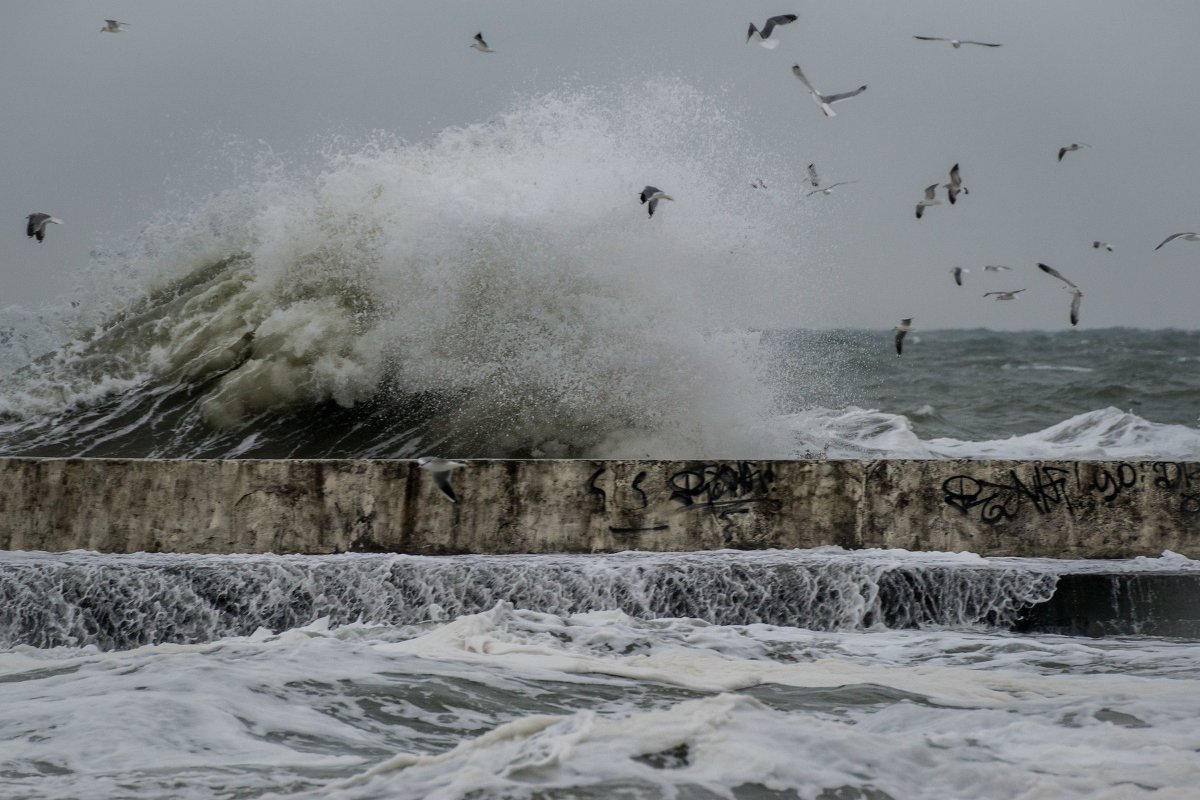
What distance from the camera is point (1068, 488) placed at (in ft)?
22.9

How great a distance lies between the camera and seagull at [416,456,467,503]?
6496mm

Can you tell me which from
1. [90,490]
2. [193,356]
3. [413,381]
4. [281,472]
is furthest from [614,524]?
[193,356]

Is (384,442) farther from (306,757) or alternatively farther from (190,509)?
(306,757)

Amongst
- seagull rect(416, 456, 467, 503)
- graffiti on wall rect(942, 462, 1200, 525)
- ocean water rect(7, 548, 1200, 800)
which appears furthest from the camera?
graffiti on wall rect(942, 462, 1200, 525)

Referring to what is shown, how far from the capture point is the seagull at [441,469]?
6.50m

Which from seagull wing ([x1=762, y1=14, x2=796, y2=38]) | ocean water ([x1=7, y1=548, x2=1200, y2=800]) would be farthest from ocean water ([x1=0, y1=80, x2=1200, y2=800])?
seagull wing ([x1=762, y1=14, x2=796, y2=38])

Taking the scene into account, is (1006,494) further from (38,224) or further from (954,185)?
(38,224)

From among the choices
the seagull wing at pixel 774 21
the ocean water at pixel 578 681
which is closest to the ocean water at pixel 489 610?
the ocean water at pixel 578 681

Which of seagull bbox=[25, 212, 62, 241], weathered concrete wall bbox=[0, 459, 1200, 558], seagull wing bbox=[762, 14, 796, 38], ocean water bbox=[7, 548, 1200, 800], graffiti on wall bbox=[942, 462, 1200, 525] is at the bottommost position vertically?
ocean water bbox=[7, 548, 1200, 800]

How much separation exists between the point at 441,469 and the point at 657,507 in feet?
4.27

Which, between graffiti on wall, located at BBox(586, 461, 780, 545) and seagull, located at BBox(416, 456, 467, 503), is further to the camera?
graffiti on wall, located at BBox(586, 461, 780, 545)

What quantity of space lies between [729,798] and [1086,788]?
970mm

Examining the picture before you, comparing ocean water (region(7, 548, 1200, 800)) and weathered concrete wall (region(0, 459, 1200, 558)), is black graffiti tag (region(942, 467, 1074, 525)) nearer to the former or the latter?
weathered concrete wall (region(0, 459, 1200, 558))

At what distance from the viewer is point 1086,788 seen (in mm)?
3303
